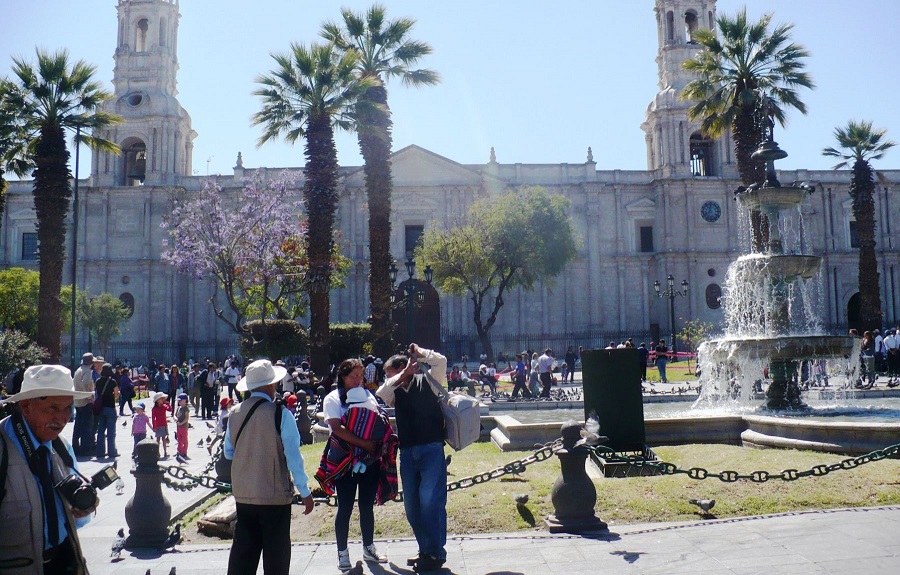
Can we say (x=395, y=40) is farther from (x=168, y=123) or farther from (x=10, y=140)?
(x=168, y=123)

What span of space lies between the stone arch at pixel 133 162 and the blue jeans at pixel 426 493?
39768 millimetres

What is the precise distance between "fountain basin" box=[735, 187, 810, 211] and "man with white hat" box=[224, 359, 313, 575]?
10703 mm

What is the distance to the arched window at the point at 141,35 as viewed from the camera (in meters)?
41.4

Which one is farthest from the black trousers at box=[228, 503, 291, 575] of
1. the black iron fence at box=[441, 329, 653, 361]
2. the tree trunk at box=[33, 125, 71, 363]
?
the black iron fence at box=[441, 329, 653, 361]

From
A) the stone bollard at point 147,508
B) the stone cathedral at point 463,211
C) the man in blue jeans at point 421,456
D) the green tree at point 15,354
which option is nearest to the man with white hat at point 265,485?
the man in blue jeans at point 421,456

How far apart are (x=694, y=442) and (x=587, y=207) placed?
107 ft

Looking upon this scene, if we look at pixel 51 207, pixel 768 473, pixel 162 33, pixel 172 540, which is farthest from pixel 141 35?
pixel 768 473

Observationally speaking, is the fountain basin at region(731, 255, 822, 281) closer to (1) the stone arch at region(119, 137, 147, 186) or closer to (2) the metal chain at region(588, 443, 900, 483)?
(2) the metal chain at region(588, 443, 900, 483)

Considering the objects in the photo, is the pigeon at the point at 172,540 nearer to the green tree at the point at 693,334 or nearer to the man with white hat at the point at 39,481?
the man with white hat at the point at 39,481

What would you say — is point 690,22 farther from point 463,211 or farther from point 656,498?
point 656,498

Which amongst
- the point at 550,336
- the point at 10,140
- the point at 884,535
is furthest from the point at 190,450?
the point at 550,336

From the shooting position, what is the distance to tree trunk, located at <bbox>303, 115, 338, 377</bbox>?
1870 centimetres

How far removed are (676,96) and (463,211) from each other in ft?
42.9

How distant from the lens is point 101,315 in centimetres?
3619
